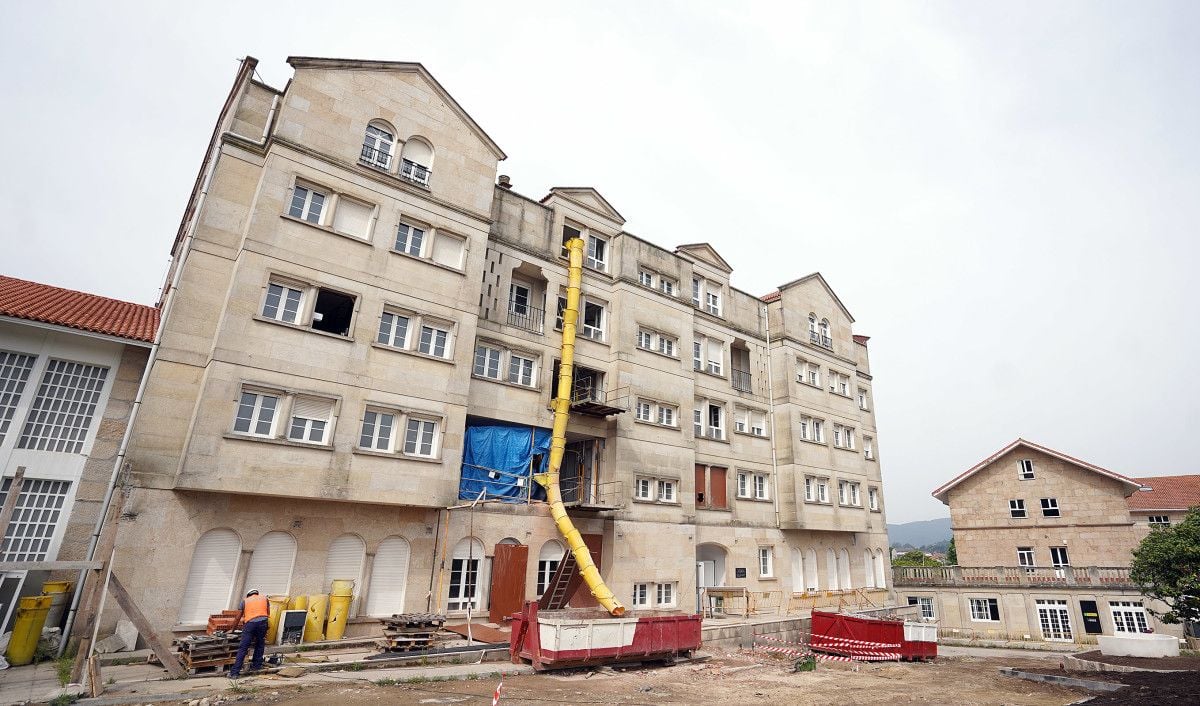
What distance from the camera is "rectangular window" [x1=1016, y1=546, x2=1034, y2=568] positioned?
40875mm

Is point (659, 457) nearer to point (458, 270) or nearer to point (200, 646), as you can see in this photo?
point (458, 270)

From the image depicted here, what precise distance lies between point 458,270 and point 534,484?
29.1 feet

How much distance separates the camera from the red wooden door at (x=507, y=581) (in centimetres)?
2100

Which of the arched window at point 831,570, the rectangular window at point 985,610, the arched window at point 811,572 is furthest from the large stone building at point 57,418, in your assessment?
the rectangular window at point 985,610

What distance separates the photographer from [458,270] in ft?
73.4

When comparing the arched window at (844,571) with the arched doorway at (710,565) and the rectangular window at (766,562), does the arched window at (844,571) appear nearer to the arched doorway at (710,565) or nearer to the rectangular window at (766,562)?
the rectangular window at (766,562)

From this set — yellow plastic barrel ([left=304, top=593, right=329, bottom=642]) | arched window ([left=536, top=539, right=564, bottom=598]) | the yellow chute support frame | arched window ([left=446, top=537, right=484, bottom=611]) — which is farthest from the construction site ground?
arched window ([left=536, top=539, right=564, bottom=598])

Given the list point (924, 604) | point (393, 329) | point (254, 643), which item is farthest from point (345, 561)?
point (924, 604)

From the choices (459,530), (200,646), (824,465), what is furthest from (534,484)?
(824,465)

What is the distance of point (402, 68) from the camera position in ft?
75.0

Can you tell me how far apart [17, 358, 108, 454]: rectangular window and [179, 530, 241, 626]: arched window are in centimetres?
430

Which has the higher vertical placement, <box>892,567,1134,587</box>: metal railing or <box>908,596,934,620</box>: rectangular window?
<box>892,567,1134,587</box>: metal railing

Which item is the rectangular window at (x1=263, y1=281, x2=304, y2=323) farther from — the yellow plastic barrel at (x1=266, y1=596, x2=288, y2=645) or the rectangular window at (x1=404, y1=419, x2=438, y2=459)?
the yellow plastic barrel at (x1=266, y1=596, x2=288, y2=645)

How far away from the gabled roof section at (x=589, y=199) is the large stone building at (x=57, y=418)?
17.0 meters
